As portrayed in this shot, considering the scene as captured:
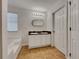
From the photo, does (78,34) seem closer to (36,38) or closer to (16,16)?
(36,38)

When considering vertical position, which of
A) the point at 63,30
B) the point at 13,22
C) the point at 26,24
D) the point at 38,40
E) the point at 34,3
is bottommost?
the point at 38,40

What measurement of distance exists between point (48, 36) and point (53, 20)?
1074mm

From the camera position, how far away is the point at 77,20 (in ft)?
7.00

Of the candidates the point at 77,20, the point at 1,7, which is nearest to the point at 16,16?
the point at 77,20

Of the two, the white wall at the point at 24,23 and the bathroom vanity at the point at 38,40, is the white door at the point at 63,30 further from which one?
the white wall at the point at 24,23

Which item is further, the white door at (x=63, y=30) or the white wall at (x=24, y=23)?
the white wall at (x=24, y=23)

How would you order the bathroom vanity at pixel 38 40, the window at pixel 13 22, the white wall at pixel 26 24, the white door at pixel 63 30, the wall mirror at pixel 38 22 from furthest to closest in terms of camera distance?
the wall mirror at pixel 38 22
the white wall at pixel 26 24
the window at pixel 13 22
the bathroom vanity at pixel 38 40
the white door at pixel 63 30

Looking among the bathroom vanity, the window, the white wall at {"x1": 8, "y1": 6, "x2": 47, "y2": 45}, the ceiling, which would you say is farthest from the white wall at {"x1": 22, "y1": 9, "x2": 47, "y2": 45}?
the ceiling

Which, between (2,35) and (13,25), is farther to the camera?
(13,25)

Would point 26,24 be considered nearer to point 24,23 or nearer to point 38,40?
point 24,23

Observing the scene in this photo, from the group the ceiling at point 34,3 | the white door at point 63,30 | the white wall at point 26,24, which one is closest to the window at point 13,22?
the white wall at point 26,24

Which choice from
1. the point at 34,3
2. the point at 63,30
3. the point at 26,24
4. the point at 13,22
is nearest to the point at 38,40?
the point at 26,24

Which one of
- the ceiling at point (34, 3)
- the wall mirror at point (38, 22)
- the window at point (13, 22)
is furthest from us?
the wall mirror at point (38, 22)

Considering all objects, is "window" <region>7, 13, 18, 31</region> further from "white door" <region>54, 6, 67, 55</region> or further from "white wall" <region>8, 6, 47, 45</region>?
"white door" <region>54, 6, 67, 55</region>
